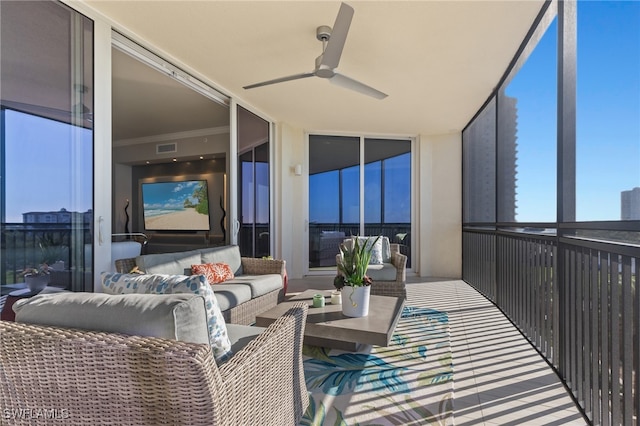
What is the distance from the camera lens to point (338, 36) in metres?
2.38

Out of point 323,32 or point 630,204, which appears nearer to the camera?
point 630,204

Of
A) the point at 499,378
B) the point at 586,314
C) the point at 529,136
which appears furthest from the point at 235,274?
the point at 529,136

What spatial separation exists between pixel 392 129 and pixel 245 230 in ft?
10.4

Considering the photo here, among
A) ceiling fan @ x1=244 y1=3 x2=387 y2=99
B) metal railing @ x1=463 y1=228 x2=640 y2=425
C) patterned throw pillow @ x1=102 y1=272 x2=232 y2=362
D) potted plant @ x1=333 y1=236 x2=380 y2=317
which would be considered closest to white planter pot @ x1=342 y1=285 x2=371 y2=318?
potted plant @ x1=333 y1=236 x2=380 y2=317

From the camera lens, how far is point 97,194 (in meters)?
2.54

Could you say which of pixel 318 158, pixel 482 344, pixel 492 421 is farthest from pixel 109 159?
pixel 318 158

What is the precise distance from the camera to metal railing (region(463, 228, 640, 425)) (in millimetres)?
1449

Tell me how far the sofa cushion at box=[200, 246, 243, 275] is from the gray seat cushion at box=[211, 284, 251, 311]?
0.45 meters

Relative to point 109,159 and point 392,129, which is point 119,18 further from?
point 392,129

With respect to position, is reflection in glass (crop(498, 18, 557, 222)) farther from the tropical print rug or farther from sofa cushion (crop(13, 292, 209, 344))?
sofa cushion (crop(13, 292, 209, 344))

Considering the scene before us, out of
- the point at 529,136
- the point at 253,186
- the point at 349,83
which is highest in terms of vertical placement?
the point at 349,83

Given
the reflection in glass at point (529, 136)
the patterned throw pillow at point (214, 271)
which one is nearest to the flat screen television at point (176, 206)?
the patterned throw pillow at point (214, 271)

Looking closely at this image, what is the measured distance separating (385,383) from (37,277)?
2478 millimetres

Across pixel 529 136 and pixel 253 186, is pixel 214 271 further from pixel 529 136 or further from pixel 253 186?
pixel 529 136
